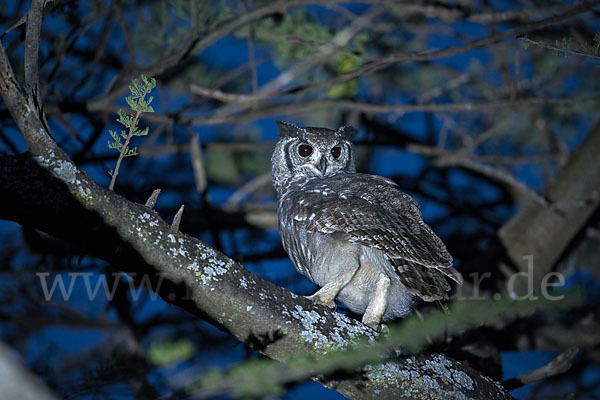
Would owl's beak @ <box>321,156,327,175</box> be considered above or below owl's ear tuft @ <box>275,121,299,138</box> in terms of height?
below

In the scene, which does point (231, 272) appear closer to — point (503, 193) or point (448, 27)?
point (448, 27)

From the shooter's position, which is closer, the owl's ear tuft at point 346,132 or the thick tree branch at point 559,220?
the owl's ear tuft at point 346,132

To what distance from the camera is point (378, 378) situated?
1795 mm

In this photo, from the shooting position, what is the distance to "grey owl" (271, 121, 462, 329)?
2.05 meters

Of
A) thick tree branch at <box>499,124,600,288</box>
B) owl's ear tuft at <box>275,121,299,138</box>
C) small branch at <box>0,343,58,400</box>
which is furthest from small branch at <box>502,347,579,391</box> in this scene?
small branch at <box>0,343,58,400</box>

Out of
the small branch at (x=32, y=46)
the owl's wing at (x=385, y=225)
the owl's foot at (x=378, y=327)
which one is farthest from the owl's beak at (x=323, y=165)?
the small branch at (x=32, y=46)

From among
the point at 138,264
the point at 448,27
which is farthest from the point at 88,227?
the point at 448,27

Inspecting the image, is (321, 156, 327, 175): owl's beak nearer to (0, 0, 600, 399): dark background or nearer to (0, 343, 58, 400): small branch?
(0, 0, 600, 399): dark background

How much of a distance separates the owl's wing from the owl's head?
1.34 ft

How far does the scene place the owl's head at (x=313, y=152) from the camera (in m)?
2.91

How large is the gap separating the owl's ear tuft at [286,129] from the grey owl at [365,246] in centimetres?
49

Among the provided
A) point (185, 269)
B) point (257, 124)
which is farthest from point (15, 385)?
point (257, 124)

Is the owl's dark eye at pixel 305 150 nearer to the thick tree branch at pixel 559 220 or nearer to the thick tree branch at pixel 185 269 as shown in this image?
the thick tree branch at pixel 185 269

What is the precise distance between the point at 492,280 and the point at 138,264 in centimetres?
260
